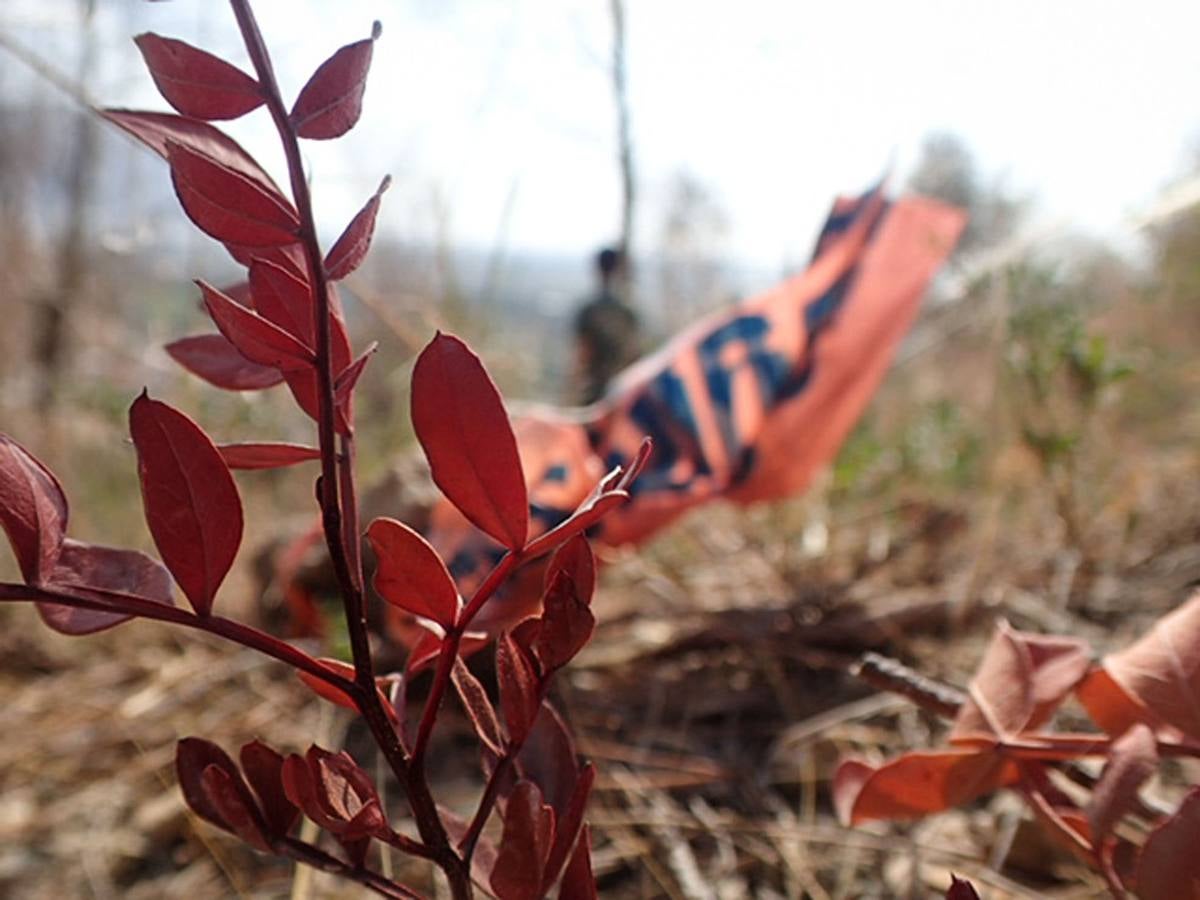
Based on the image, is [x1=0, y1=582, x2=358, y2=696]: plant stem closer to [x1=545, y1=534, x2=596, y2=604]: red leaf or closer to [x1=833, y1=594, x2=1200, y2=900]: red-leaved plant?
[x1=545, y1=534, x2=596, y2=604]: red leaf

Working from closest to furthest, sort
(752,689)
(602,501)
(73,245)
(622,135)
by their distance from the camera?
(602,501) → (752,689) → (622,135) → (73,245)

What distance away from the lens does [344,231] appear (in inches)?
8.2

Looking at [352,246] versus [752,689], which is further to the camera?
[752,689]

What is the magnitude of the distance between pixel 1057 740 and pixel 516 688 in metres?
0.17

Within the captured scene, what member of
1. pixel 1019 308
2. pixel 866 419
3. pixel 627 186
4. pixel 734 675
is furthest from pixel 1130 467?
pixel 627 186

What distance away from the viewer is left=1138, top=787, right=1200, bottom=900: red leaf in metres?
0.24

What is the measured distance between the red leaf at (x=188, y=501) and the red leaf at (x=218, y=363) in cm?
5

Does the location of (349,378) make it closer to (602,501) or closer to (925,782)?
(602,501)

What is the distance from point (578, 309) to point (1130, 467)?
72cm

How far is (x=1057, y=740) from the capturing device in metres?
0.30

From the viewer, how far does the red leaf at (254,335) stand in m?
0.19

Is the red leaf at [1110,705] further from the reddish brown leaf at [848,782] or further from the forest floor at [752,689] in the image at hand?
the forest floor at [752,689]

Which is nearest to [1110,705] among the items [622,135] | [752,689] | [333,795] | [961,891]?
[961,891]

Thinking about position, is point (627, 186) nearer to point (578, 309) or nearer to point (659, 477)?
point (578, 309)
